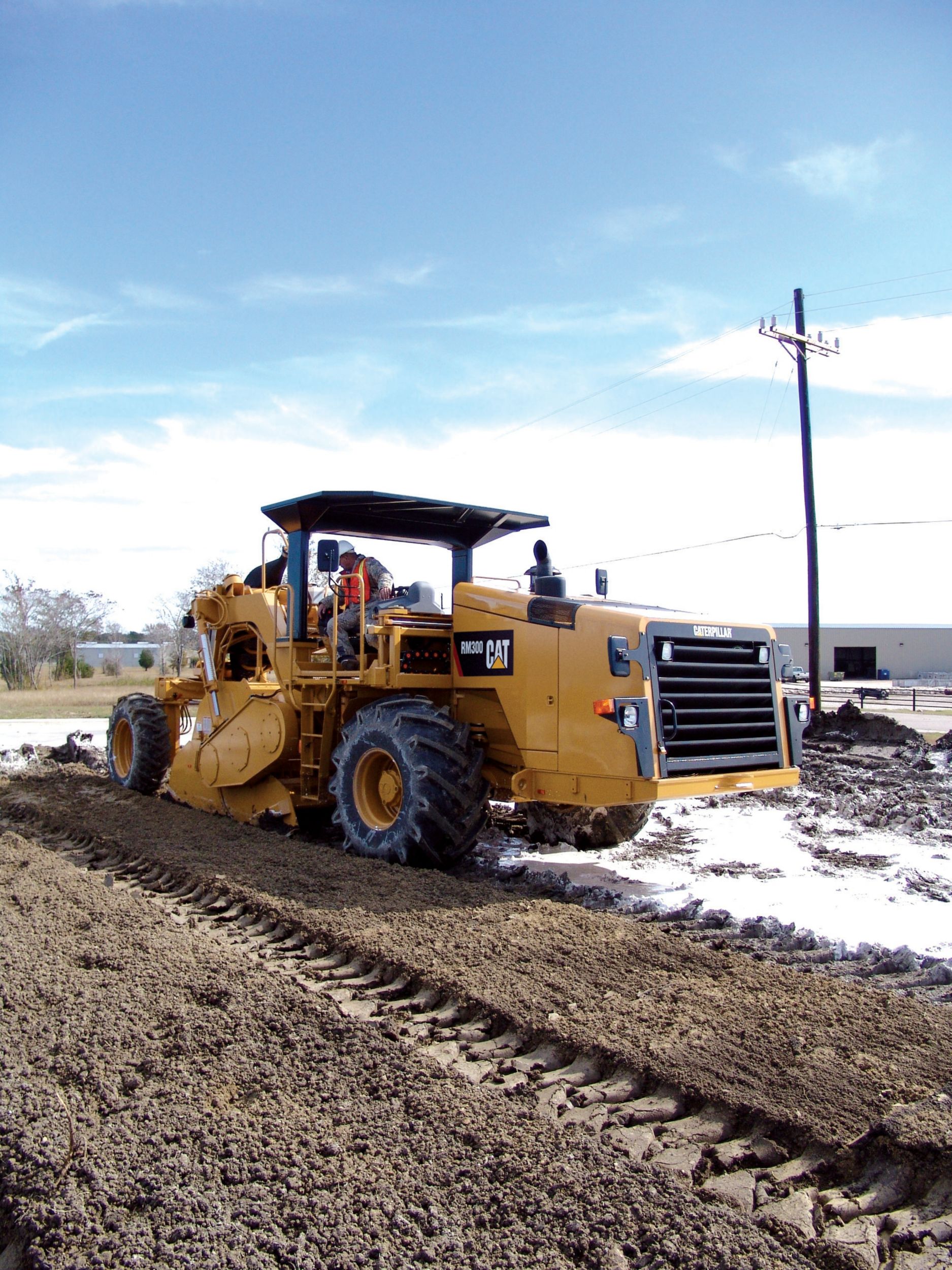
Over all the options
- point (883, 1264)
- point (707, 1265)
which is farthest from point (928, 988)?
point (707, 1265)

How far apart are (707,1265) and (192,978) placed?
9.06 ft

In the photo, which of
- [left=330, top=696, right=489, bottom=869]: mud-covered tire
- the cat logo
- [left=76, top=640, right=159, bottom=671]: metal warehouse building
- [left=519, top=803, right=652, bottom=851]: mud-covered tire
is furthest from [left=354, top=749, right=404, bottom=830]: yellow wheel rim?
[left=76, top=640, right=159, bottom=671]: metal warehouse building

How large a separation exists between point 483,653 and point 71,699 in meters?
31.5

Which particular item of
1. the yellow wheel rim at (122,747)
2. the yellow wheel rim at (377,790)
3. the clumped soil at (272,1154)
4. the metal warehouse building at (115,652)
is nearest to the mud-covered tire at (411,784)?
the yellow wheel rim at (377,790)

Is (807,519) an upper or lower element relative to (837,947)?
upper

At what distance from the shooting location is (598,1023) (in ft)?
12.8

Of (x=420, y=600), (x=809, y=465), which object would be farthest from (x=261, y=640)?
(x=809, y=465)

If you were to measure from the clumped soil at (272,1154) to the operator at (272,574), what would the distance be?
198 inches

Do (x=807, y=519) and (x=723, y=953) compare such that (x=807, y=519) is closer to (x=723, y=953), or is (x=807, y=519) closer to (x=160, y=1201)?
(x=723, y=953)

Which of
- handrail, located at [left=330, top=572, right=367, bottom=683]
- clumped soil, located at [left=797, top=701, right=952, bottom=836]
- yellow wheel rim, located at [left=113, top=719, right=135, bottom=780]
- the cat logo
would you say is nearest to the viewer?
the cat logo

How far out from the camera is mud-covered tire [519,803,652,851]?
7.91m

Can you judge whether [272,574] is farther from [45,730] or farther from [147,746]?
[45,730]

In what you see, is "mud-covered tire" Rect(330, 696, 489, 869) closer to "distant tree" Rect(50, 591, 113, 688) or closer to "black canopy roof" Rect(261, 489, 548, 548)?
"black canopy roof" Rect(261, 489, 548, 548)

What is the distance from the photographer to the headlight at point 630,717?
5762mm
